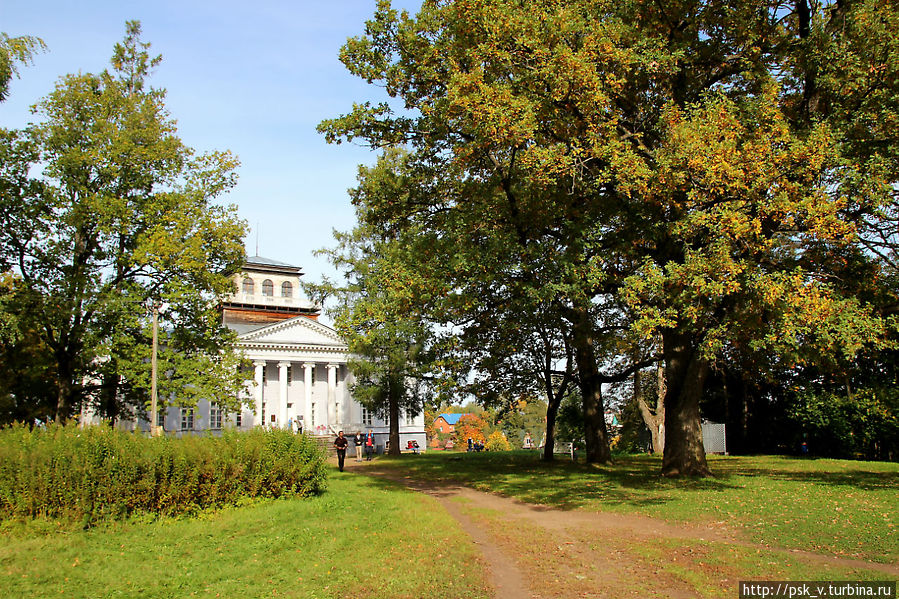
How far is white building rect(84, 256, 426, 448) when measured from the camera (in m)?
54.6

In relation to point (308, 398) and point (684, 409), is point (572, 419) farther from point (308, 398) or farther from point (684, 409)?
point (308, 398)

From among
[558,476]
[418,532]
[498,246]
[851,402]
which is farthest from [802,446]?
[418,532]

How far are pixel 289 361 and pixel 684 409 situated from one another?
41.3 metres

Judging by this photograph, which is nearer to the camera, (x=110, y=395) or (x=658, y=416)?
(x=110, y=395)

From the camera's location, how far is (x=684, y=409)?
20062mm

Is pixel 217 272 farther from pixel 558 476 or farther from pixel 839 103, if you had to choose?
pixel 839 103

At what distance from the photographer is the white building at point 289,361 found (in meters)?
54.6

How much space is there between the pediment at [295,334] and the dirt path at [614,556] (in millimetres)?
42388

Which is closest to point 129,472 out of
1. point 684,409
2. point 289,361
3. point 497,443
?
point 684,409

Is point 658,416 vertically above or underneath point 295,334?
underneath

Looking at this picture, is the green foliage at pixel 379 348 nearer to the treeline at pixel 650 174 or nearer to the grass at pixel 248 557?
the treeline at pixel 650 174

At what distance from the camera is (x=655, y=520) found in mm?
13383

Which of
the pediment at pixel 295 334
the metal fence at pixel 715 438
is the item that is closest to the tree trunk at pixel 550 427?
the metal fence at pixel 715 438

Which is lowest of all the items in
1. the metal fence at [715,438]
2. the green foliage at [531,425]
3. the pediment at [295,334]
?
the green foliage at [531,425]
